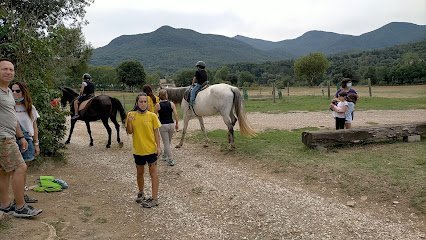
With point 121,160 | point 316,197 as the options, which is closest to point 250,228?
point 316,197

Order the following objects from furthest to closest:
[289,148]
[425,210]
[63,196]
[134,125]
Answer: [289,148], [63,196], [134,125], [425,210]

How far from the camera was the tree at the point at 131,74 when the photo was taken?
6209cm

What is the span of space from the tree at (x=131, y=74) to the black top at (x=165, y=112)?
55.4m

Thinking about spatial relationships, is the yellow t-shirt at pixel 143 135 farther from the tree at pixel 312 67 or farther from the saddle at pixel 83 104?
the tree at pixel 312 67

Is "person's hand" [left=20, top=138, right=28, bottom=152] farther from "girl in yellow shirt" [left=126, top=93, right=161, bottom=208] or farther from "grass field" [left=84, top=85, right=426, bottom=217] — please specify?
"grass field" [left=84, top=85, right=426, bottom=217]

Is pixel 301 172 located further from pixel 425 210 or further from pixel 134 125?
pixel 134 125

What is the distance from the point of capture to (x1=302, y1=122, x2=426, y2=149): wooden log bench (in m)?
8.49

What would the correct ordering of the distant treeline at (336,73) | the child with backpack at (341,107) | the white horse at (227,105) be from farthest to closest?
the distant treeline at (336,73) → the white horse at (227,105) → the child with backpack at (341,107)

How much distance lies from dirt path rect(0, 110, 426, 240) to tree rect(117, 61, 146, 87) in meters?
55.3

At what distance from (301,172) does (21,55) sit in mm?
6843

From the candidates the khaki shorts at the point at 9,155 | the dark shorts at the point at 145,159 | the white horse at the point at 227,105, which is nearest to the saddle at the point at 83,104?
the white horse at the point at 227,105

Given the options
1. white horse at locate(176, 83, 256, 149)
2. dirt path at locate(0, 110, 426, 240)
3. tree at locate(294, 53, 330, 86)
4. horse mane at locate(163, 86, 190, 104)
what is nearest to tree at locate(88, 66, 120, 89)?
tree at locate(294, 53, 330, 86)

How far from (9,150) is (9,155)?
0.08 meters

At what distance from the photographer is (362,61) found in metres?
99.9
